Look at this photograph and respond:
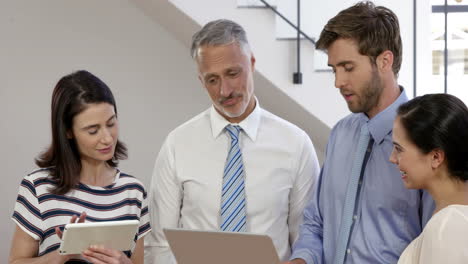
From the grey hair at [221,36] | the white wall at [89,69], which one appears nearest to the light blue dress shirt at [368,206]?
the grey hair at [221,36]

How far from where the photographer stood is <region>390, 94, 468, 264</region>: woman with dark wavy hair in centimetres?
216

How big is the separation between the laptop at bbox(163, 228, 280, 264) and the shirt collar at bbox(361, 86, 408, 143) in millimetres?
507

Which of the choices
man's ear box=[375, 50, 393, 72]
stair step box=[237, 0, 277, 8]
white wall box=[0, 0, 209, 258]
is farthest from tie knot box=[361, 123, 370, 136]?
white wall box=[0, 0, 209, 258]

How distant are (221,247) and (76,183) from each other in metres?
0.60

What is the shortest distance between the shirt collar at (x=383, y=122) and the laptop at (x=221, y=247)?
51 centimetres

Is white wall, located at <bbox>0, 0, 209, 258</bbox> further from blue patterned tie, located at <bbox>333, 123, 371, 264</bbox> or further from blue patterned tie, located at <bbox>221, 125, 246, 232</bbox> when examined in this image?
blue patterned tie, located at <bbox>333, 123, 371, 264</bbox>

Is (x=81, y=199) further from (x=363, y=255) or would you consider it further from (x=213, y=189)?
(x=363, y=255)

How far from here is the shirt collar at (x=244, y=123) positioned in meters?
2.83

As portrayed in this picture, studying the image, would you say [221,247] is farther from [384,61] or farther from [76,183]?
[384,61]

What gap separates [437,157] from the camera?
7.16 feet

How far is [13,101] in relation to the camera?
501 centimetres

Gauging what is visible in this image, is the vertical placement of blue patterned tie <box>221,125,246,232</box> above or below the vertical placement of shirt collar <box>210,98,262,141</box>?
below

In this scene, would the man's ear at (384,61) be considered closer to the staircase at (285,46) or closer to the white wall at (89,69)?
the staircase at (285,46)

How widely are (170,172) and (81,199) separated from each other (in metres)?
0.37
